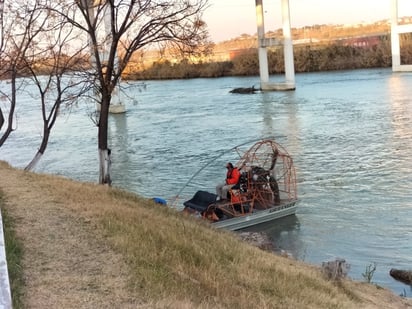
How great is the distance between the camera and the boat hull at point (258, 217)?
13.4 meters

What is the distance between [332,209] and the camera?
15.2 m

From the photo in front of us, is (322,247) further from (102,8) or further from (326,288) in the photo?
(102,8)

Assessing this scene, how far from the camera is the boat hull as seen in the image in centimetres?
1339

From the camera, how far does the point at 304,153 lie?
23.4 m

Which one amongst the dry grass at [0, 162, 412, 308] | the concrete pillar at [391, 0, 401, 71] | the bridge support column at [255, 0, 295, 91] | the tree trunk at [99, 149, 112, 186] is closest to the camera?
the dry grass at [0, 162, 412, 308]

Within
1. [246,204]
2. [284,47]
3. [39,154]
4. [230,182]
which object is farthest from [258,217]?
[284,47]

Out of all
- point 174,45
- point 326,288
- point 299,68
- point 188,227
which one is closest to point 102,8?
point 174,45

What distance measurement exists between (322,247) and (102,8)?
741 centimetres

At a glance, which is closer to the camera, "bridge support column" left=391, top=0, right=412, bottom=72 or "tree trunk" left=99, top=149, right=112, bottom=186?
"tree trunk" left=99, top=149, right=112, bottom=186

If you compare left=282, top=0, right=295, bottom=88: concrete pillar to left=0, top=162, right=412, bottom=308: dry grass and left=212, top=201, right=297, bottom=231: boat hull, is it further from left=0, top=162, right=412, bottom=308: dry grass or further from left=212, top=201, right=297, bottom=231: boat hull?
left=0, top=162, right=412, bottom=308: dry grass

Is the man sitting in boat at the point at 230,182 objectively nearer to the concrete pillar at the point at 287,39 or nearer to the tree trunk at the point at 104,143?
the tree trunk at the point at 104,143

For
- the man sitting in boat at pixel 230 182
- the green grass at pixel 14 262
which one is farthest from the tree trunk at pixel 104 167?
the green grass at pixel 14 262

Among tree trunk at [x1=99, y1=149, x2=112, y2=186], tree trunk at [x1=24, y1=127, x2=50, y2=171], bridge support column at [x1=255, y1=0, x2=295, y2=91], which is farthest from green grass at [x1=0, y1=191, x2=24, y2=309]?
bridge support column at [x1=255, y1=0, x2=295, y2=91]

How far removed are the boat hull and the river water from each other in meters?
0.18
